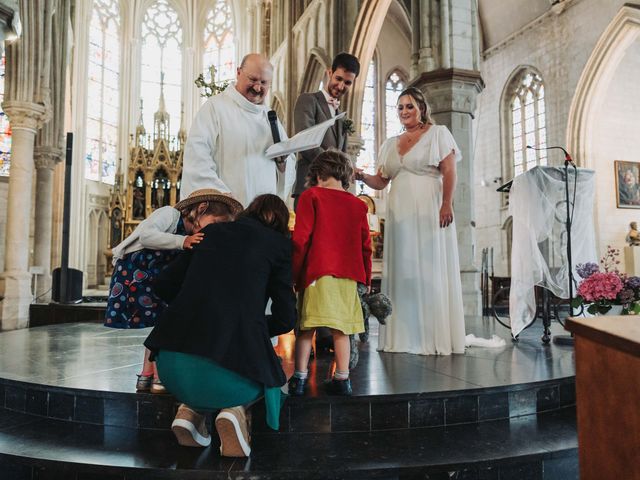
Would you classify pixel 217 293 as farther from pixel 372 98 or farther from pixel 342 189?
pixel 372 98

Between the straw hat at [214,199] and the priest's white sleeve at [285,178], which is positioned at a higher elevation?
the priest's white sleeve at [285,178]

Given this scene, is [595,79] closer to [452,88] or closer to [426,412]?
[452,88]

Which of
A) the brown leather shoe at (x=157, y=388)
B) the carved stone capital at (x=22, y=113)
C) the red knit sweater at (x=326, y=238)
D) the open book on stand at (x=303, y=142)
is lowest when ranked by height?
the brown leather shoe at (x=157, y=388)

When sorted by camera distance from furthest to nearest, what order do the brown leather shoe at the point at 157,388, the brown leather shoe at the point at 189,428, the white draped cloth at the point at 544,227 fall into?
the white draped cloth at the point at 544,227 < the brown leather shoe at the point at 157,388 < the brown leather shoe at the point at 189,428

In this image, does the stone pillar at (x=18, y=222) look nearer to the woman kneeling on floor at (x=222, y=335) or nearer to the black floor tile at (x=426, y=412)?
the woman kneeling on floor at (x=222, y=335)

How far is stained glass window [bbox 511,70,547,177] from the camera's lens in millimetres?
15831

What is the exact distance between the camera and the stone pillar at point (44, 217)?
41.5 feet

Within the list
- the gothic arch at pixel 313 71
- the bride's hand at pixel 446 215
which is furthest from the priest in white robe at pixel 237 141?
the gothic arch at pixel 313 71

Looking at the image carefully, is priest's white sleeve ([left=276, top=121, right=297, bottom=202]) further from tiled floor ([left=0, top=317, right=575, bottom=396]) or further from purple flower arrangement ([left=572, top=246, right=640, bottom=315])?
purple flower arrangement ([left=572, top=246, right=640, bottom=315])

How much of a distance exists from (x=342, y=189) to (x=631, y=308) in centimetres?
272

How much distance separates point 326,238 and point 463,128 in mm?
4326

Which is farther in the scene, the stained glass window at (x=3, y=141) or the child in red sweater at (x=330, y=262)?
the stained glass window at (x=3, y=141)

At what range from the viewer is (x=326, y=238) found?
256 centimetres

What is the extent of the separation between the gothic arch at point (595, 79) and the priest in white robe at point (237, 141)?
1244 centimetres
